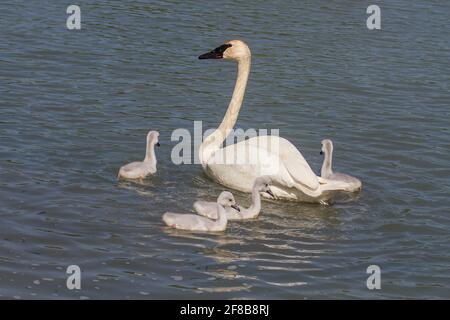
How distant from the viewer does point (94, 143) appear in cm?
1271

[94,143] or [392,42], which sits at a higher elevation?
[392,42]

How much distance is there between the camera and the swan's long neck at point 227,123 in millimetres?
12195

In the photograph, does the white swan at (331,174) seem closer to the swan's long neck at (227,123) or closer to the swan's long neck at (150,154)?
the swan's long neck at (227,123)

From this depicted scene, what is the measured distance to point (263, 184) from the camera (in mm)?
11000

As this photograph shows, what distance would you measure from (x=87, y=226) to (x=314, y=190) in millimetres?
2442

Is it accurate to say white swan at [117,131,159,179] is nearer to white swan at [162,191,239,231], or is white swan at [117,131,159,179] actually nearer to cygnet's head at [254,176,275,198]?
cygnet's head at [254,176,275,198]

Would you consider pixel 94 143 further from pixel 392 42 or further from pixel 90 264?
pixel 392 42

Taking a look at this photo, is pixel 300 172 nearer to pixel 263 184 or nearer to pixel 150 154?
pixel 263 184

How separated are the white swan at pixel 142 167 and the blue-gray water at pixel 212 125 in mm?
134

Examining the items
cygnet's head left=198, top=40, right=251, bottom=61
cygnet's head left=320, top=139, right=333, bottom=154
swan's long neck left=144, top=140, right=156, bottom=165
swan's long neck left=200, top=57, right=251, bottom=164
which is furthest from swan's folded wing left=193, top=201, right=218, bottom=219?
cygnet's head left=198, top=40, right=251, bottom=61

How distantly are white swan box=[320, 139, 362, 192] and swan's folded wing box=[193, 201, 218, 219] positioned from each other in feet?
5.35

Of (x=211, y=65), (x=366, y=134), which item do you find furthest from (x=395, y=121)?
(x=211, y=65)

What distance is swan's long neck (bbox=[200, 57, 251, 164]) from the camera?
1220 cm
